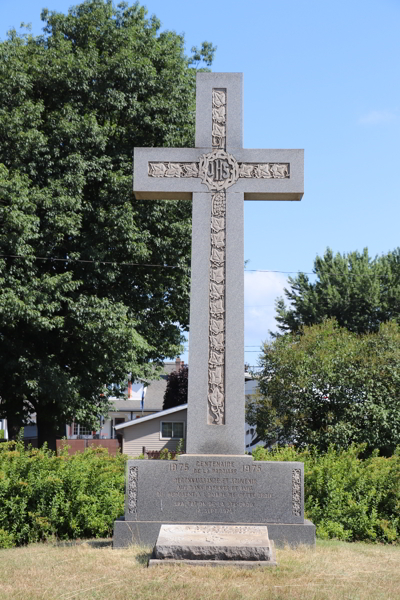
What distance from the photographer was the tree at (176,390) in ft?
168

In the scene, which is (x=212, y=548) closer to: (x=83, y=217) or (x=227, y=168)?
(x=227, y=168)

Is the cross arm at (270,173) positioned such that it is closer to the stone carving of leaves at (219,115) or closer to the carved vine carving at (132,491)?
the stone carving of leaves at (219,115)

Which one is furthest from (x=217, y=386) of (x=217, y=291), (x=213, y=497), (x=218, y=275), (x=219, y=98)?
(x=219, y=98)

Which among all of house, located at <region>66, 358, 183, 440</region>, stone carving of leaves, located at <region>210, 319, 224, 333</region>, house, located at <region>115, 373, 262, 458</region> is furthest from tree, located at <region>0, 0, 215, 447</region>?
house, located at <region>66, 358, 183, 440</region>

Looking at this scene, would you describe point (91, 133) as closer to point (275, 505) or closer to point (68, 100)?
point (68, 100)

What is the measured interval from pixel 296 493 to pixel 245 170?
15.8 ft

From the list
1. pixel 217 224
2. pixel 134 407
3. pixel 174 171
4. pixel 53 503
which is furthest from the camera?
pixel 134 407

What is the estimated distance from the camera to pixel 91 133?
1984cm

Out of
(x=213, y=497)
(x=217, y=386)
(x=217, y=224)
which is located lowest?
(x=213, y=497)

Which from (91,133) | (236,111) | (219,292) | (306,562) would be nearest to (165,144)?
(91,133)

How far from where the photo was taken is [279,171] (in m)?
10.4

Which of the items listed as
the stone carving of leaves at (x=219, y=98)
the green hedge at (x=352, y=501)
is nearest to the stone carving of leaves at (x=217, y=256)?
the stone carving of leaves at (x=219, y=98)

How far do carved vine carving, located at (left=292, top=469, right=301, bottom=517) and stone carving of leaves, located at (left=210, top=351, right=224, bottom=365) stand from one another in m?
1.81

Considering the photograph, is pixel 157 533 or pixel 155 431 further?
pixel 155 431
